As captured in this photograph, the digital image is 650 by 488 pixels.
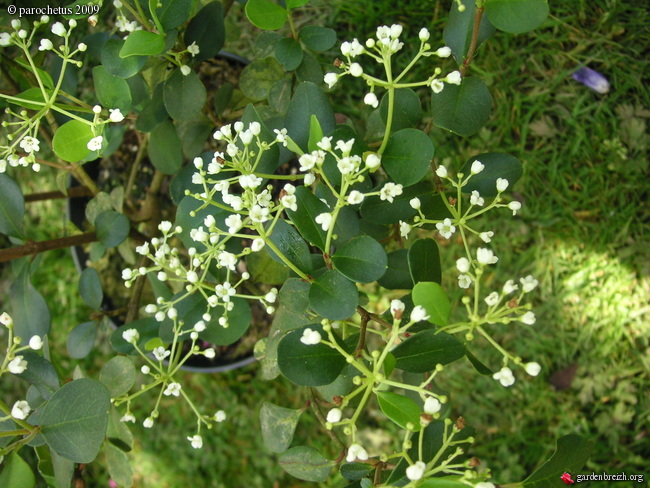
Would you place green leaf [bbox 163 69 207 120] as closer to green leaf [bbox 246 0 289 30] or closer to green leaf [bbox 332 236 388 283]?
green leaf [bbox 246 0 289 30]

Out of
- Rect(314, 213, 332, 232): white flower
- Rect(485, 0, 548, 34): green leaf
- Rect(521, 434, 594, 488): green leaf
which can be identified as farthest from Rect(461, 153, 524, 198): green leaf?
Rect(521, 434, 594, 488): green leaf

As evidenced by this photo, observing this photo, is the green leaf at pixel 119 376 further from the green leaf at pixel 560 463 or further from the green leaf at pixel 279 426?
the green leaf at pixel 560 463

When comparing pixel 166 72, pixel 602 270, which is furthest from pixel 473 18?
pixel 602 270

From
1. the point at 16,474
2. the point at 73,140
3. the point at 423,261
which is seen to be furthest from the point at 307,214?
the point at 16,474

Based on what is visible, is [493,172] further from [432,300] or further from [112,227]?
[112,227]

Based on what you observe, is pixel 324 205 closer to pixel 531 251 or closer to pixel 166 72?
pixel 166 72
